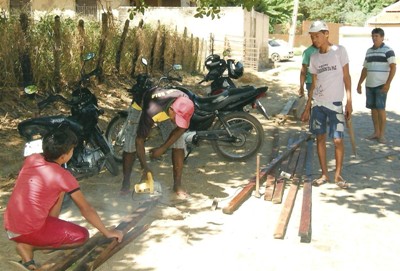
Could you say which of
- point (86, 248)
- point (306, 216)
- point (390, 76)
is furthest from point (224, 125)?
point (86, 248)

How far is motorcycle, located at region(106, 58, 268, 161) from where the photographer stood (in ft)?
21.9

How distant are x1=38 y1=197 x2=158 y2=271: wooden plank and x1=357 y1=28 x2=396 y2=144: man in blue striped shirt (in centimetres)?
507

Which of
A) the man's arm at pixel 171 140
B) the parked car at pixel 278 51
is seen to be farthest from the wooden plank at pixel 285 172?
the parked car at pixel 278 51

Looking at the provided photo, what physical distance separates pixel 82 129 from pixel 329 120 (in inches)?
120

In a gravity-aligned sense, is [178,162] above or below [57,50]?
below

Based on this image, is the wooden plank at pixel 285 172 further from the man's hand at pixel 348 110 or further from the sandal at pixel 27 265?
the sandal at pixel 27 265

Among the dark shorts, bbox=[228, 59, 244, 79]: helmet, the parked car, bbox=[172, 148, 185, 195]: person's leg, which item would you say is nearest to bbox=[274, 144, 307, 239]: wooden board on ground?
bbox=[172, 148, 185, 195]: person's leg

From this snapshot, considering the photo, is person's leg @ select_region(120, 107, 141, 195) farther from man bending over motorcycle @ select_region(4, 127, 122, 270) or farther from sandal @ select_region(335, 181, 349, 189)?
sandal @ select_region(335, 181, 349, 189)

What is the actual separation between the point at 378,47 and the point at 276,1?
130 ft

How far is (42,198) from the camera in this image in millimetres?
3410

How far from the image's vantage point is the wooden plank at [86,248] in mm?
3576

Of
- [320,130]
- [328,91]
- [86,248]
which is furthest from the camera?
[320,130]

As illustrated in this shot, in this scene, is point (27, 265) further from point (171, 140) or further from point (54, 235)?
point (171, 140)

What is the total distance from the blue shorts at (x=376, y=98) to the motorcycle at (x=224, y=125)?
7.83 ft
